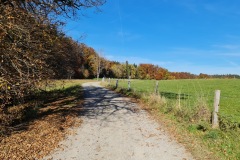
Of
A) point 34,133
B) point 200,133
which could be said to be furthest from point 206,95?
point 34,133

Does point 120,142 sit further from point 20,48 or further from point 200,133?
point 20,48

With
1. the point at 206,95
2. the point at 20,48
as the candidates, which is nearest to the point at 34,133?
the point at 20,48

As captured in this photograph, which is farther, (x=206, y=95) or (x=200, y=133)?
(x=206, y=95)

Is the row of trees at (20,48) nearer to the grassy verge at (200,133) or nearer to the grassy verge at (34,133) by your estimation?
the grassy verge at (34,133)

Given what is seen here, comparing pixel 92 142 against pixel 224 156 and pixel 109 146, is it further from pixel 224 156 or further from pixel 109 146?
pixel 224 156

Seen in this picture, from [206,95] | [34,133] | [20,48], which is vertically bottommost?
[34,133]

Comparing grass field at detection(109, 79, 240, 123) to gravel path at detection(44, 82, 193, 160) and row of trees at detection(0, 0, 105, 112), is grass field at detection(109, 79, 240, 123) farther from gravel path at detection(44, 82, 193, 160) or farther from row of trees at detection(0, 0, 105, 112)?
row of trees at detection(0, 0, 105, 112)

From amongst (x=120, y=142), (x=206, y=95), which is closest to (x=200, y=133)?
(x=120, y=142)

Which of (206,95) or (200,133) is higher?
(206,95)

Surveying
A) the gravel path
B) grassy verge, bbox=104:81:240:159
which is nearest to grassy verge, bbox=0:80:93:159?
the gravel path

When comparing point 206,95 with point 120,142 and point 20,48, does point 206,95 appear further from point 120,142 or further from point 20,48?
point 20,48

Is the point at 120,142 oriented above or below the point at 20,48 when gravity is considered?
below

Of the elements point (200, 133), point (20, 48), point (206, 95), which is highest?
point (20, 48)

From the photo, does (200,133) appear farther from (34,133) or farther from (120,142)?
(34,133)
